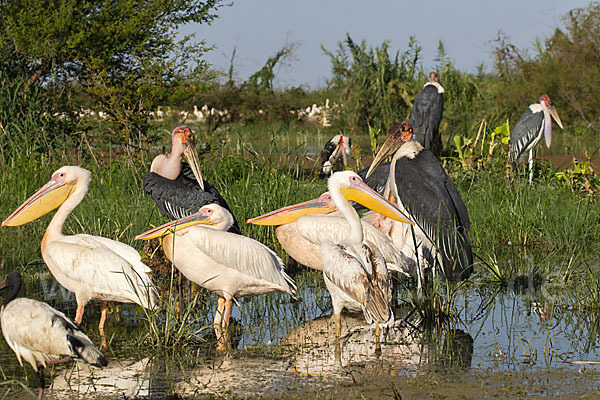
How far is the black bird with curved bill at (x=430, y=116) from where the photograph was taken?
1094 cm

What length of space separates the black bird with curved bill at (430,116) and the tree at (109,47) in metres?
3.07

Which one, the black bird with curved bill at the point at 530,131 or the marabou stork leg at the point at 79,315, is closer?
the marabou stork leg at the point at 79,315

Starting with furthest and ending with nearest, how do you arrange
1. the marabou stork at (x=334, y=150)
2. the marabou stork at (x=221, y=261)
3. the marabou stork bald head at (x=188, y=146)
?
1. the marabou stork at (x=334, y=150)
2. the marabou stork bald head at (x=188, y=146)
3. the marabou stork at (x=221, y=261)

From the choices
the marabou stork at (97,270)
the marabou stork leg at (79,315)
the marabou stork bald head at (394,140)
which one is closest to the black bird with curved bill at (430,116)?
the marabou stork bald head at (394,140)

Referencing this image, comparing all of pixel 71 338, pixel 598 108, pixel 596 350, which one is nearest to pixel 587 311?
pixel 596 350

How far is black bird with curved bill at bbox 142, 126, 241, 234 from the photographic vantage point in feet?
20.6

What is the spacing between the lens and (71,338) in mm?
3404

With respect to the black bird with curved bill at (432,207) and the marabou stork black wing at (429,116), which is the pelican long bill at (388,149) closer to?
the black bird with curved bill at (432,207)

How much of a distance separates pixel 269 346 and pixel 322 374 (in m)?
0.58

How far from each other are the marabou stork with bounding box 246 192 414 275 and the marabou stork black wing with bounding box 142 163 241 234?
0.71 meters

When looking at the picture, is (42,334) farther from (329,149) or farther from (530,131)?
(530,131)

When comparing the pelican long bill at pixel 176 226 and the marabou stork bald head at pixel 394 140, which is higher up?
the marabou stork bald head at pixel 394 140

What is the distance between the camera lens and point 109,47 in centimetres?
1097

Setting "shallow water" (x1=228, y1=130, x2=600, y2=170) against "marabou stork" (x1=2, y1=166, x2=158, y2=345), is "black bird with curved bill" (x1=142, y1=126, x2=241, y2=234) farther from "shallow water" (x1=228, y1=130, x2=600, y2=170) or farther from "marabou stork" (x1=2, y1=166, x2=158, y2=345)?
"shallow water" (x1=228, y1=130, x2=600, y2=170)
